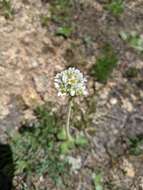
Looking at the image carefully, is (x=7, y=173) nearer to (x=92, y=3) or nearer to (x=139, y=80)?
(x=139, y=80)

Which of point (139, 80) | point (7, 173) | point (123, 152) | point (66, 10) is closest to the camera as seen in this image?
point (7, 173)

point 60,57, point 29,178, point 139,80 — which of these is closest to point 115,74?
point 139,80

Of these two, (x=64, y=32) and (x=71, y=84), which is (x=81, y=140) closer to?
(x=71, y=84)

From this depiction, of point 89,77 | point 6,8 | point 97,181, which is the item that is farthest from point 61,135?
point 6,8

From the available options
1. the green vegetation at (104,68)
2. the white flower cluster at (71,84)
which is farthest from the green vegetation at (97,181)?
the green vegetation at (104,68)

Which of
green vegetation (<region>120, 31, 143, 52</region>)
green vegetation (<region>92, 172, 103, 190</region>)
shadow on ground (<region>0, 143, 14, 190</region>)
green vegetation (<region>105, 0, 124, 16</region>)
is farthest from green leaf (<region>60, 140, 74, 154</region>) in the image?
green vegetation (<region>105, 0, 124, 16</region>)

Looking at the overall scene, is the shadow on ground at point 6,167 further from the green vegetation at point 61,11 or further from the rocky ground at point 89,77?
the green vegetation at point 61,11
